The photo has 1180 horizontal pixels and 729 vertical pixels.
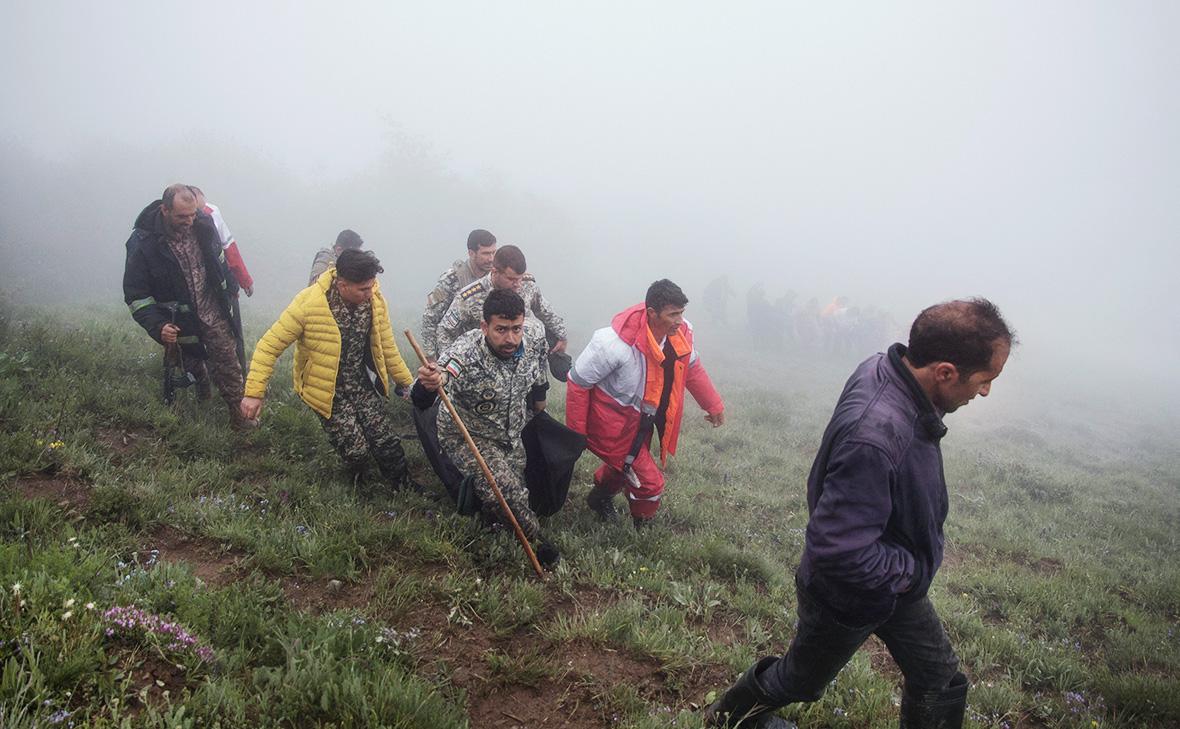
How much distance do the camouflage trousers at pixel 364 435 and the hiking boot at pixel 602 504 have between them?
1860 mm

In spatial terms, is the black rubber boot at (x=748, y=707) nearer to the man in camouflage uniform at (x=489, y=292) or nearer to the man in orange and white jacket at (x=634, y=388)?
the man in orange and white jacket at (x=634, y=388)

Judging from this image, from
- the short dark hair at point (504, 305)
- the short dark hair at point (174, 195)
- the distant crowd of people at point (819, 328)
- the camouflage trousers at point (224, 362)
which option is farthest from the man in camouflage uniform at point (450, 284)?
the distant crowd of people at point (819, 328)

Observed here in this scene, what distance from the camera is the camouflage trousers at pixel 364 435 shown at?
16.6 feet

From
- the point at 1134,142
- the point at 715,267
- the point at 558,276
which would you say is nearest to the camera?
the point at 558,276

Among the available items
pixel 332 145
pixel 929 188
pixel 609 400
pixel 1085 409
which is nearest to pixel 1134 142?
pixel 929 188

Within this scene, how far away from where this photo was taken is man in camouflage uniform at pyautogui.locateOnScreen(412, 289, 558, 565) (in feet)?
14.4

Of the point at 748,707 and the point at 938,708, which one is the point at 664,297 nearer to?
the point at 748,707

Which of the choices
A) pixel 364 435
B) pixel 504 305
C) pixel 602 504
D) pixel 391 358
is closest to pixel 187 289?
pixel 391 358

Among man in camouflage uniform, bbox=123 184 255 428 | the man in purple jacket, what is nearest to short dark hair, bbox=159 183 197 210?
man in camouflage uniform, bbox=123 184 255 428

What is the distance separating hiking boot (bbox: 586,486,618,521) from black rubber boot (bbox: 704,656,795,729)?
112 inches

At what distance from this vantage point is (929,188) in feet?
402

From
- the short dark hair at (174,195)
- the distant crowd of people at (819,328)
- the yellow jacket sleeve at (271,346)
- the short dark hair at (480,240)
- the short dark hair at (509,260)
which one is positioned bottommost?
the distant crowd of people at (819,328)

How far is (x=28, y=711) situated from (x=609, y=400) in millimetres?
4116

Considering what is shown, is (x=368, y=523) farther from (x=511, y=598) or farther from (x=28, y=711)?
(x=28, y=711)
